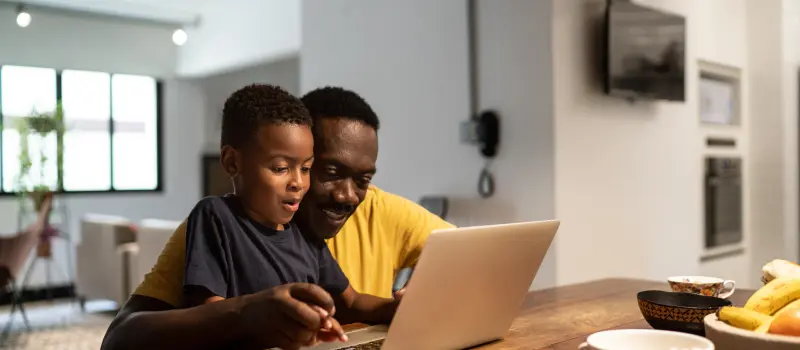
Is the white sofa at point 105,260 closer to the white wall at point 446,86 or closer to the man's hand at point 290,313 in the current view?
the white wall at point 446,86

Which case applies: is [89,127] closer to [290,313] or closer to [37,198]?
[37,198]

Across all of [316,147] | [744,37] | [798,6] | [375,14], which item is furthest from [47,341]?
[798,6]

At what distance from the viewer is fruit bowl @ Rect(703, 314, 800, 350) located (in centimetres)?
89

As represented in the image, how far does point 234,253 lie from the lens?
3.44 feet

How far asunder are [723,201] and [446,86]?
2044mm

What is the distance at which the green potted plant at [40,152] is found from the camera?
640 cm

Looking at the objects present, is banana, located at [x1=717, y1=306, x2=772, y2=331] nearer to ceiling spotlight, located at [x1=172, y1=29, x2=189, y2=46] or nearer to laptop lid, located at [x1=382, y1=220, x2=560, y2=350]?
laptop lid, located at [x1=382, y1=220, x2=560, y2=350]

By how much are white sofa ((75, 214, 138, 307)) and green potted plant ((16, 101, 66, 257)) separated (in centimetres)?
62

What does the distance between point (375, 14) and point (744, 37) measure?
8.40ft

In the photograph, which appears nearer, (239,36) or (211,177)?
(239,36)

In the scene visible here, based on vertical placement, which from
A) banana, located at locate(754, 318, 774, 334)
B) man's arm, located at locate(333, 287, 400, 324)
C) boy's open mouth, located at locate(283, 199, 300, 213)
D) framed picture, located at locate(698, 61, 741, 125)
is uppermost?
framed picture, located at locate(698, 61, 741, 125)

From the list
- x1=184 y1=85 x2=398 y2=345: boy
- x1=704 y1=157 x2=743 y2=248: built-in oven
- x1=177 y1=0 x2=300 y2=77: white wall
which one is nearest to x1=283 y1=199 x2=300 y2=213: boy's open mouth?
x1=184 y1=85 x2=398 y2=345: boy

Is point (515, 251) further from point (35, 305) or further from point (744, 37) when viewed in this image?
point (35, 305)

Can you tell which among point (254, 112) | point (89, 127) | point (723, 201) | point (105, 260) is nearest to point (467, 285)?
point (254, 112)
